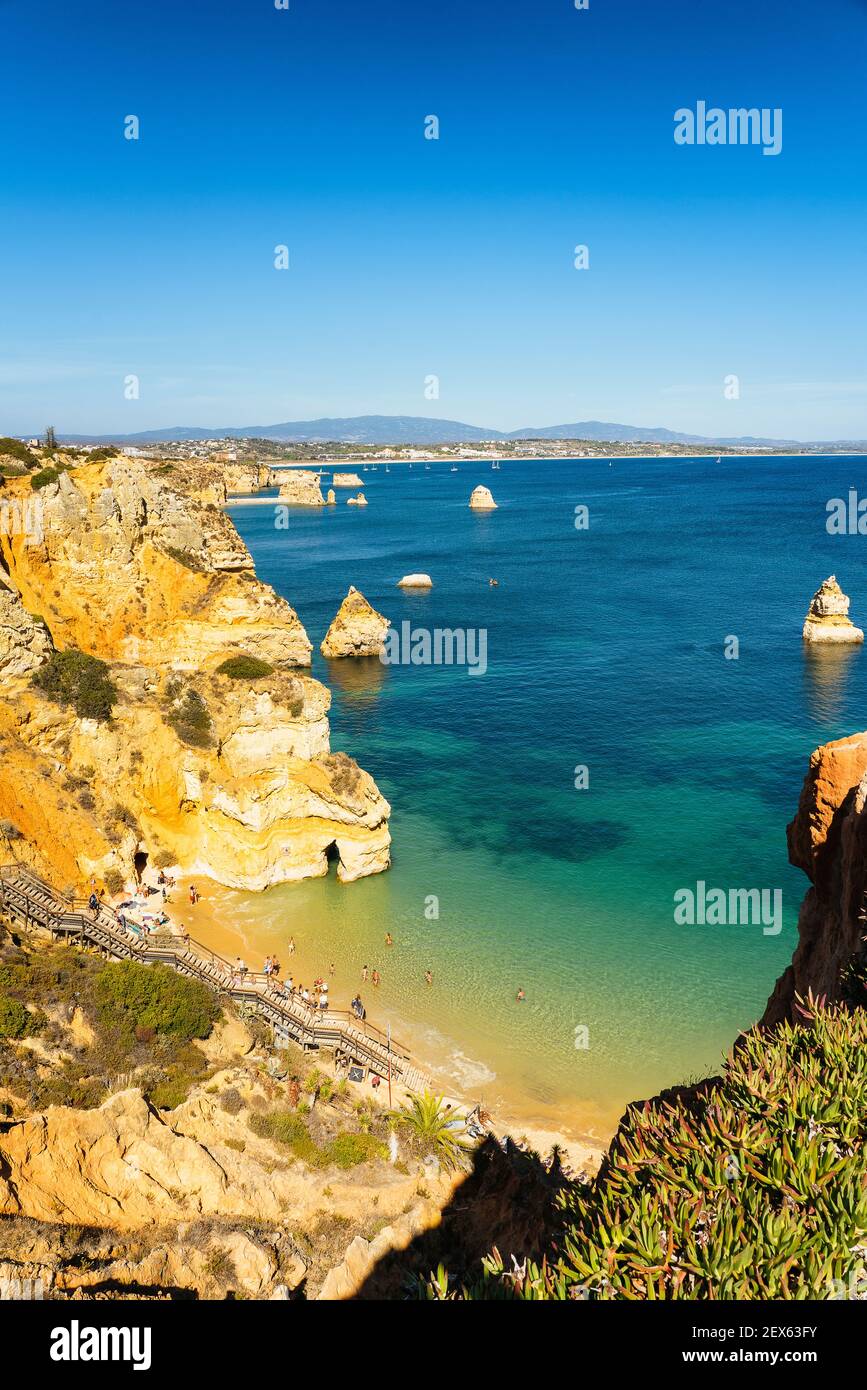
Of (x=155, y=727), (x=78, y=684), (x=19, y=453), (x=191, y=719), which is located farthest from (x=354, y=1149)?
(x=19, y=453)

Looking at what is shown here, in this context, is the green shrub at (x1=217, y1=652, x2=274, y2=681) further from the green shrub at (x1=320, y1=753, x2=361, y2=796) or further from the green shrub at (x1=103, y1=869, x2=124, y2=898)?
the green shrub at (x1=103, y1=869, x2=124, y2=898)

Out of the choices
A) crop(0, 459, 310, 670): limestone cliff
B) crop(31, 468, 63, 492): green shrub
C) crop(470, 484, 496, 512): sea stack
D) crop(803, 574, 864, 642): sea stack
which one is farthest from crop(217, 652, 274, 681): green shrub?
crop(470, 484, 496, 512): sea stack

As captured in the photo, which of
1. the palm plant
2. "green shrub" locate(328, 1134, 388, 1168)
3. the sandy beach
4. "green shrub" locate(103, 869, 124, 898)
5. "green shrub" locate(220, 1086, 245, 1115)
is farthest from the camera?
"green shrub" locate(103, 869, 124, 898)

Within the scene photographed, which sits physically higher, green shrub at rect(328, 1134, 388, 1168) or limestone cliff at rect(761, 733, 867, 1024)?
limestone cliff at rect(761, 733, 867, 1024)

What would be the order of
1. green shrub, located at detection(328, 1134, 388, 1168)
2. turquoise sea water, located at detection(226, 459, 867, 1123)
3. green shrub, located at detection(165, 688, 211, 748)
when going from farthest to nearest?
green shrub, located at detection(165, 688, 211, 748) → turquoise sea water, located at detection(226, 459, 867, 1123) → green shrub, located at detection(328, 1134, 388, 1168)

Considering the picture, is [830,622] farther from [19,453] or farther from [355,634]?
[19,453]

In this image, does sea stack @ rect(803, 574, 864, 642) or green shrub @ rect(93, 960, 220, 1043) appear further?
sea stack @ rect(803, 574, 864, 642)
